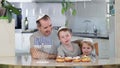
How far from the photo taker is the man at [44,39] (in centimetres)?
186

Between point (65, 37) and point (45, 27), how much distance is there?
191 millimetres

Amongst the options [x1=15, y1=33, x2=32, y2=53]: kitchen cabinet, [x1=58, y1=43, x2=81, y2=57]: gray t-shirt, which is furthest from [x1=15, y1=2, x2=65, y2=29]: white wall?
[x1=58, y1=43, x2=81, y2=57]: gray t-shirt

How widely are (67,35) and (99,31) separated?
2.77 m

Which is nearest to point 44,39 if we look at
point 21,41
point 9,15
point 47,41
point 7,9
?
point 47,41

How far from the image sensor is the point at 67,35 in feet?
5.85

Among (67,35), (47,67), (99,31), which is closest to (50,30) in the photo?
(67,35)

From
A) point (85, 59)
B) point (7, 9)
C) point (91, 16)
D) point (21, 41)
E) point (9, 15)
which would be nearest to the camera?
point (85, 59)

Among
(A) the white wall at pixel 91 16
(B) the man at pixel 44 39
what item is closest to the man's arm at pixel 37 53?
(B) the man at pixel 44 39

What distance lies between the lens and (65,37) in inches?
70.4

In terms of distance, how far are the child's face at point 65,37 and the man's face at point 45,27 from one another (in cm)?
14

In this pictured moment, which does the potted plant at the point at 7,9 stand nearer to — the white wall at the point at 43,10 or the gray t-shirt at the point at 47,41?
the gray t-shirt at the point at 47,41

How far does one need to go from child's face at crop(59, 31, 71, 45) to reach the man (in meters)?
0.10

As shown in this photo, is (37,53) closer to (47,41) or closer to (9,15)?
(47,41)

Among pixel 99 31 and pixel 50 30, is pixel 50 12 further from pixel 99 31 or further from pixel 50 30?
pixel 50 30
